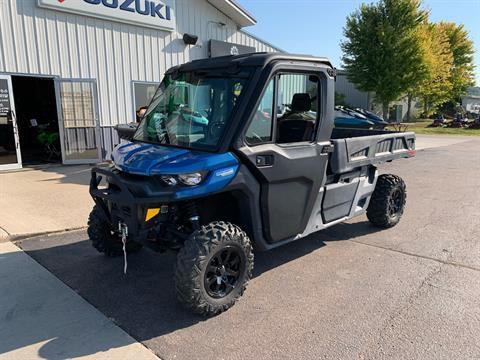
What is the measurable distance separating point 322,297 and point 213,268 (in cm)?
110

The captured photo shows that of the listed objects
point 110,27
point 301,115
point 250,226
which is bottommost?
point 250,226

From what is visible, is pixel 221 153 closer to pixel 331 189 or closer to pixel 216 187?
pixel 216 187

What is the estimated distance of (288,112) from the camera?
4066 millimetres

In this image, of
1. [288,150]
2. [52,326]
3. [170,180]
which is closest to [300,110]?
[288,150]

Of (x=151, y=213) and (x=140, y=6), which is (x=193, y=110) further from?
(x=140, y=6)

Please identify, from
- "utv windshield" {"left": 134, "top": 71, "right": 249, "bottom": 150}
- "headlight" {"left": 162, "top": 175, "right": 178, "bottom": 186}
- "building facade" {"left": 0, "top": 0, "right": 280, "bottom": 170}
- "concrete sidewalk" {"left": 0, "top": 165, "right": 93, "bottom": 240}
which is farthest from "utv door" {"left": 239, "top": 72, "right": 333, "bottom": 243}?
"building facade" {"left": 0, "top": 0, "right": 280, "bottom": 170}

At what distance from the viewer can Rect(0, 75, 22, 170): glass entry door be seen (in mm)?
9289

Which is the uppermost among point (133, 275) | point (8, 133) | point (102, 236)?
point (8, 133)

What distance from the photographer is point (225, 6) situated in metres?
12.4

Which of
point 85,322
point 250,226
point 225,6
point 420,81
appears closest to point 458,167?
point 225,6

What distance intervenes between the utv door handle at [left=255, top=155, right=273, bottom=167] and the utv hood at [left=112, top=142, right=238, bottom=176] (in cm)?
23

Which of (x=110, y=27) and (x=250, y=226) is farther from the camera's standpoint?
(x=110, y=27)

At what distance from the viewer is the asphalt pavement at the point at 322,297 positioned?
2947mm

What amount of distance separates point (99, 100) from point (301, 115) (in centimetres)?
796
